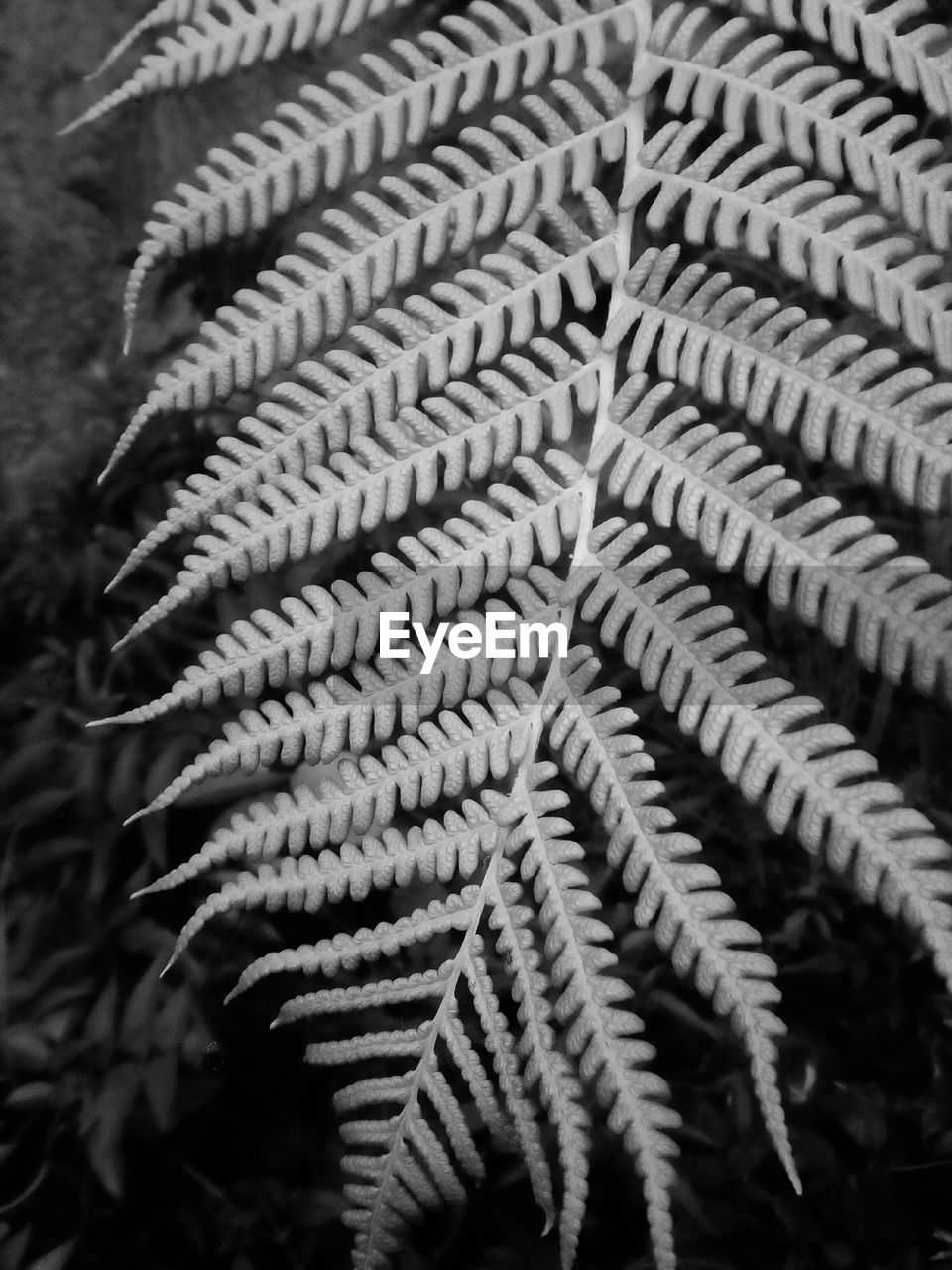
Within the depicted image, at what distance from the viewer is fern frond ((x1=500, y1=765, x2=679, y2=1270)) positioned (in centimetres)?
89

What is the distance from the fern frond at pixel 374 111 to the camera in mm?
1242

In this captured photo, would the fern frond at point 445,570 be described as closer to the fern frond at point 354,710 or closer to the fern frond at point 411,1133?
the fern frond at point 354,710

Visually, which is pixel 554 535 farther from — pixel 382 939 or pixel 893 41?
pixel 893 41

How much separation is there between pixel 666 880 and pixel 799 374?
58 cm

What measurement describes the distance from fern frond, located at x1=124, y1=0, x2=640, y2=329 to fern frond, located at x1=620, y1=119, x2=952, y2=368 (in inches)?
8.9

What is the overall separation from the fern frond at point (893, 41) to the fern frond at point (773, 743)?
0.64 m

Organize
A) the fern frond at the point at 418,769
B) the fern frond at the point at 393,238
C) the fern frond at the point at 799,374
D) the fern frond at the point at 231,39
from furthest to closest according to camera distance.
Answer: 1. the fern frond at the point at 231,39
2. the fern frond at the point at 393,238
3. the fern frond at the point at 418,769
4. the fern frond at the point at 799,374

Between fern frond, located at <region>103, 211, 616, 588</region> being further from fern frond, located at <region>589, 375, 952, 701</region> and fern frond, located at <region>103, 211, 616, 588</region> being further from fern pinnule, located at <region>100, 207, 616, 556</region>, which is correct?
fern frond, located at <region>589, 375, 952, 701</region>

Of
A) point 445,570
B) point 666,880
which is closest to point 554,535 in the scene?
point 445,570

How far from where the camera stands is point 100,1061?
5.06 feet

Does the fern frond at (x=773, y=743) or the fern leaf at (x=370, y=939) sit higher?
the fern frond at (x=773, y=743)

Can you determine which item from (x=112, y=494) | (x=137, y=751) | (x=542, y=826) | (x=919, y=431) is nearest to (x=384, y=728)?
(x=542, y=826)

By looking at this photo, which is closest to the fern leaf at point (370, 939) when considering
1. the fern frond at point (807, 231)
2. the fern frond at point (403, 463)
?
the fern frond at point (403, 463)

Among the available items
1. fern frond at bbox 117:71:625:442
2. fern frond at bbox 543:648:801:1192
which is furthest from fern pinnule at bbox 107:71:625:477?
fern frond at bbox 543:648:801:1192
